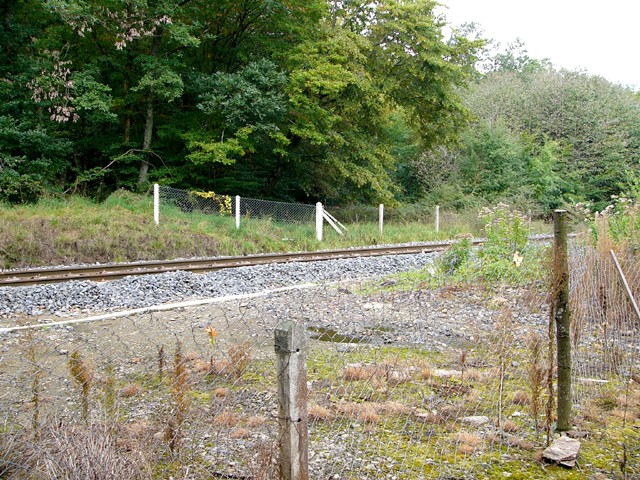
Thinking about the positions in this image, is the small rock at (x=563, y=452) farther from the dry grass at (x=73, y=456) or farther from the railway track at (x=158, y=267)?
the railway track at (x=158, y=267)

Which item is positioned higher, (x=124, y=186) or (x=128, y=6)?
(x=128, y=6)

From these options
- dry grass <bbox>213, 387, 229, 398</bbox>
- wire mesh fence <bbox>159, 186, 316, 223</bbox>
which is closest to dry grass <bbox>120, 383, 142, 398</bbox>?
dry grass <bbox>213, 387, 229, 398</bbox>

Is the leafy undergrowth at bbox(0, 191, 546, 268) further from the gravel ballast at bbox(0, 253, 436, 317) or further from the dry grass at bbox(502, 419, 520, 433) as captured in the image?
the dry grass at bbox(502, 419, 520, 433)

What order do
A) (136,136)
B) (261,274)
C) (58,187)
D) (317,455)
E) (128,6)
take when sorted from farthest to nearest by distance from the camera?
(136,136), (58,187), (128,6), (261,274), (317,455)

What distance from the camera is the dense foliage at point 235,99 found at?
18578 mm

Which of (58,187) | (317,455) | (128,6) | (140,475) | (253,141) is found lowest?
(317,455)

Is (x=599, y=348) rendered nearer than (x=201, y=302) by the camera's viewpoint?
Yes

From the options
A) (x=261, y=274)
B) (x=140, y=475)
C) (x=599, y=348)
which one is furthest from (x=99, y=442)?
(x=261, y=274)

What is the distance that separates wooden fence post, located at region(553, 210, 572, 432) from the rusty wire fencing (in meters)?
0.11

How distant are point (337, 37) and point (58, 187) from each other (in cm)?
1157

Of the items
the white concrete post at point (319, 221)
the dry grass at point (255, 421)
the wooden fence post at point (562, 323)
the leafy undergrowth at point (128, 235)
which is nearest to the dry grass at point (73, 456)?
the dry grass at point (255, 421)

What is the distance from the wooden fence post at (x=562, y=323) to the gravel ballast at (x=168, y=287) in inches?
240

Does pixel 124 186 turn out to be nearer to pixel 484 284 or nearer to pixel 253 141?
pixel 253 141

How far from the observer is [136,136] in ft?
76.9
